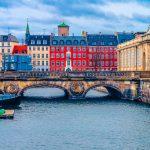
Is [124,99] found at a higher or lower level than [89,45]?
lower

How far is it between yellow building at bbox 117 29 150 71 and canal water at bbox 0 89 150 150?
777 inches

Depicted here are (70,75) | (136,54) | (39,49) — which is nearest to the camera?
(70,75)

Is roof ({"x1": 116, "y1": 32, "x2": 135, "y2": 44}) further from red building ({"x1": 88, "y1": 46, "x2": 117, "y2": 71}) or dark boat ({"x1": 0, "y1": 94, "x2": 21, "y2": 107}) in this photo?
dark boat ({"x1": 0, "y1": 94, "x2": 21, "y2": 107})

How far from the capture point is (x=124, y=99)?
109812mm

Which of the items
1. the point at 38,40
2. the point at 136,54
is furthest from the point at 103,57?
the point at 136,54

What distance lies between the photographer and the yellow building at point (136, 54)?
11471cm

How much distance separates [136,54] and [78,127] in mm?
57175

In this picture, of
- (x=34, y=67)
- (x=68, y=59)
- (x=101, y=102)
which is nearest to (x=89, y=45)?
(x=68, y=59)

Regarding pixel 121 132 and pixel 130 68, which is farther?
pixel 130 68

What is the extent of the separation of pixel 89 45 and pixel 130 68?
187 feet

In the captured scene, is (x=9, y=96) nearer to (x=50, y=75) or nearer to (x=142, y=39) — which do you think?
(x=50, y=75)

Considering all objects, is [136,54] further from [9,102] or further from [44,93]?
[9,102]

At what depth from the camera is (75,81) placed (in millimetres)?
110688

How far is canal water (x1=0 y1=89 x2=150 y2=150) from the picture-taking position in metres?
58.1
